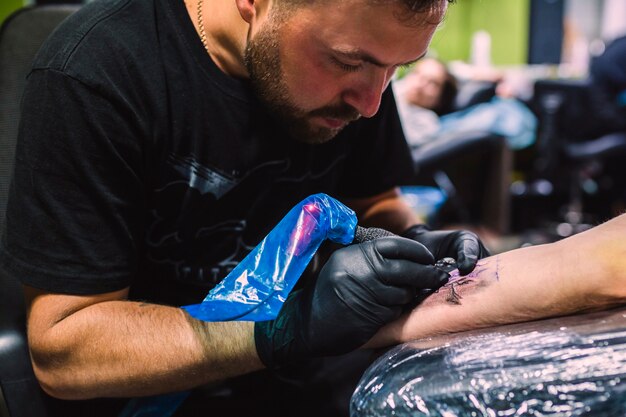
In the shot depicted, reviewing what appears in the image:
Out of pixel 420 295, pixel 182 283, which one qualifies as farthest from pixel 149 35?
pixel 420 295

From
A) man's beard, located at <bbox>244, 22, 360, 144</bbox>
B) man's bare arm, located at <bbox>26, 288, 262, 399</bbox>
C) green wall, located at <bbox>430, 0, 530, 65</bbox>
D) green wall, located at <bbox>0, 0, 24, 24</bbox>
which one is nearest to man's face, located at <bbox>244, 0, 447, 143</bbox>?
man's beard, located at <bbox>244, 22, 360, 144</bbox>

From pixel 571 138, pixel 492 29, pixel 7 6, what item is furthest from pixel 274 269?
pixel 492 29

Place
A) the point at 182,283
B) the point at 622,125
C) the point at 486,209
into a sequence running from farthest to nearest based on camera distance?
the point at 486,209, the point at 622,125, the point at 182,283

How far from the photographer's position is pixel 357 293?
31.9 inches

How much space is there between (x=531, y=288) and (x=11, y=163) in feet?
2.84

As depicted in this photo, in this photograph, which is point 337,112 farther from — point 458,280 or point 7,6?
point 7,6

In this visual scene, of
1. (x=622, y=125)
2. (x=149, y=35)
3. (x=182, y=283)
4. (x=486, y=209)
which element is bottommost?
(x=486, y=209)

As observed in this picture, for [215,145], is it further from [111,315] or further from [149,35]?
[111,315]

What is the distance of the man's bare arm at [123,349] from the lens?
0.92 meters

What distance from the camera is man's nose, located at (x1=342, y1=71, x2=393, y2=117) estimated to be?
3.21ft

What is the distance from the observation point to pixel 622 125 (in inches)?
149

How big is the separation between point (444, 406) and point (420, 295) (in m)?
0.24

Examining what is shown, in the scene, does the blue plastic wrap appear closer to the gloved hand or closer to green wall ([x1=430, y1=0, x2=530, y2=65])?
the gloved hand

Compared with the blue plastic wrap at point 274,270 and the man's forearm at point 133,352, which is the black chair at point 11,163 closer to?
the man's forearm at point 133,352
